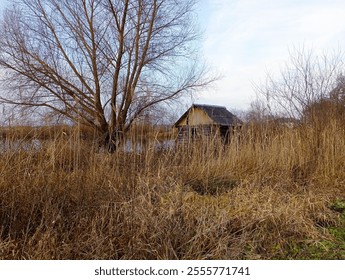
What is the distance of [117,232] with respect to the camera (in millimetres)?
2609

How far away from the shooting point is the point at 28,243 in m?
2.39

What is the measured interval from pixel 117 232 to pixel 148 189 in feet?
2.57

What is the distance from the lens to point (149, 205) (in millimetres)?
2992

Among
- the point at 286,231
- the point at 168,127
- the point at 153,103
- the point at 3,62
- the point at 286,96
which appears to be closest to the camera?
the point at 286,231

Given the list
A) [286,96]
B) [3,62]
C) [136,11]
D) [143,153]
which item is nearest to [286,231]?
[143,153]

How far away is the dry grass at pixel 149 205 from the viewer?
2451 millimetres

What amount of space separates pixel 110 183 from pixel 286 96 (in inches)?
227

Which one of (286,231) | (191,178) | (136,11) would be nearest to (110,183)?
(191,178)

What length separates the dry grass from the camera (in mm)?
2451

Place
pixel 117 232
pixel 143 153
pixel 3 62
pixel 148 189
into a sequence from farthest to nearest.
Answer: pixel 3 62 < pixel 143 153 < pixel 148 189 < pixel 117 232

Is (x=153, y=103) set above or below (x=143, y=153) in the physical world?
above

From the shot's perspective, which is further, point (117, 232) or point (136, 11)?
point (136, 11)
